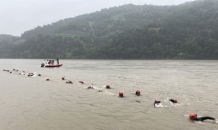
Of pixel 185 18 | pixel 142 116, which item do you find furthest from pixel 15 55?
pixel 142 116

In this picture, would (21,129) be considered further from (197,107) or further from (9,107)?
(197,107)

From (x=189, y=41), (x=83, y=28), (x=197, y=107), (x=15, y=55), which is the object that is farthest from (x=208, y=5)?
(x=15, y=55)

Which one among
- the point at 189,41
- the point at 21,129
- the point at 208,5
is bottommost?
the point at 21,129

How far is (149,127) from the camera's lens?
8523 millimetres

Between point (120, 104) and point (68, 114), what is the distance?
142 inches

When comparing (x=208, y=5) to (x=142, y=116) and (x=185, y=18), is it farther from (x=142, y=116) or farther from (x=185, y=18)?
(x=142, y=116)

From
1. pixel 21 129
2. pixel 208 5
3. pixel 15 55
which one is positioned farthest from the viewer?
pixel 15 55

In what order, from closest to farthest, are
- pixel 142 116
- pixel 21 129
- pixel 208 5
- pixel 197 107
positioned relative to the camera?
1. pixel 21 129
2. pixel 142 116
3. pixel 197 107
4. pixel 208 5

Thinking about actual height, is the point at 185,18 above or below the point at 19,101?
above

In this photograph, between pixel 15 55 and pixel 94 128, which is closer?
pixel 94 128

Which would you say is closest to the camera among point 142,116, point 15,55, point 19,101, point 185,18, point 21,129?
point 21,129

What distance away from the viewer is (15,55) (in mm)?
154875

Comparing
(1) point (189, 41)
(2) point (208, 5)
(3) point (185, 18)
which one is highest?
(2) point (208, 5)

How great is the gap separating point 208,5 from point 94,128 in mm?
148391
